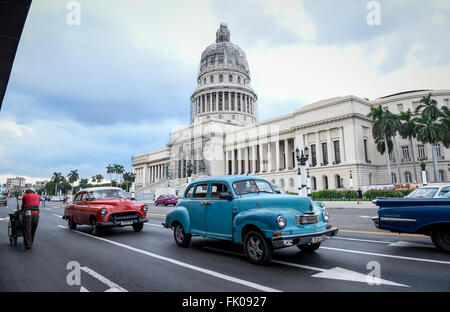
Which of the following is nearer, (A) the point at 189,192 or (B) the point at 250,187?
(B) the point at 250,187

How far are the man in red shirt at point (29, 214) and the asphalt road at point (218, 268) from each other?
1.17 ft

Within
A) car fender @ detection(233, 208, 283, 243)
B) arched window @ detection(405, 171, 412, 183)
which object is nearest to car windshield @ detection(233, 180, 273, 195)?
car fender @ detection(233, 208, 283, 243)

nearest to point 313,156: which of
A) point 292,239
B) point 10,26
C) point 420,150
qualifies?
point 420,150

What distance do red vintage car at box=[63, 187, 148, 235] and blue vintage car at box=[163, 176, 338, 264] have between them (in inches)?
129

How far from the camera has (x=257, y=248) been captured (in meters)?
5.92

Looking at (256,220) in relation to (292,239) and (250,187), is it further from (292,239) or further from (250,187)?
(250,187)

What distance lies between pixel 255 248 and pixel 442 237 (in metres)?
4.87

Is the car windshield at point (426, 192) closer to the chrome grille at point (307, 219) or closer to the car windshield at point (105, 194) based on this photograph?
the chrome grille at point (307, 219)

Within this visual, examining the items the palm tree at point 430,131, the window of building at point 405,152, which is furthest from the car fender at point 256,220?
the window of building at point 405,152

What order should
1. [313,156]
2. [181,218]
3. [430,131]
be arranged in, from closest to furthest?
1. [181,218]
2. [430,131]
3. [313,156]

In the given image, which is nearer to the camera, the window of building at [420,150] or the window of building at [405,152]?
the window of building at [420,150]

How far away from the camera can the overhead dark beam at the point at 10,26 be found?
498cm

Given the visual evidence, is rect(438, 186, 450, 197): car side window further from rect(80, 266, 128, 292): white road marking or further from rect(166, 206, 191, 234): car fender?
rect(80, 266, 128, 292): white road marking
